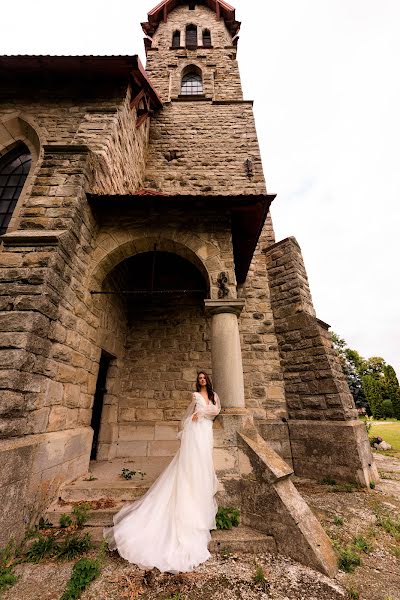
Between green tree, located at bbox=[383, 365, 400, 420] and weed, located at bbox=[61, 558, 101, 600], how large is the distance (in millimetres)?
32466

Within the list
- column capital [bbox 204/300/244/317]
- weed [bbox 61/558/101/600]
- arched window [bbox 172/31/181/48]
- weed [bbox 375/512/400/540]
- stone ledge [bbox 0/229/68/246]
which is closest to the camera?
weed [bbox 61/558/101/600]

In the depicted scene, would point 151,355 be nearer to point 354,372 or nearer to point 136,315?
point 136,315

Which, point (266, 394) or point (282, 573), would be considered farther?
point (266, 394)

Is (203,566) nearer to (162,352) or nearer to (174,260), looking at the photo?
(162,352)

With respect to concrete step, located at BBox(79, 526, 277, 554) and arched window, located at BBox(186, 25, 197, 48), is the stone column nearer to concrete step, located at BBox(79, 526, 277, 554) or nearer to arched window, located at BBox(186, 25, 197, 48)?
concrete step, located at BBox(79, 526, 277, 554)

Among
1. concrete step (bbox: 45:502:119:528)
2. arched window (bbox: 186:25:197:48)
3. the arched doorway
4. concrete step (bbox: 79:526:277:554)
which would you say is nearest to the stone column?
concrete step (bbox: 79:526:277:554)

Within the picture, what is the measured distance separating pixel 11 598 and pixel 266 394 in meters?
4.86

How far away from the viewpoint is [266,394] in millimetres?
5852

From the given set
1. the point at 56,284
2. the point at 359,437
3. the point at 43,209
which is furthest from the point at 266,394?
the point at 43,209

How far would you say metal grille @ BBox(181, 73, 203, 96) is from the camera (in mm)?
11398

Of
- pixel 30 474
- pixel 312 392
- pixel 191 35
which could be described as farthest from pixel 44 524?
pixel 191 35

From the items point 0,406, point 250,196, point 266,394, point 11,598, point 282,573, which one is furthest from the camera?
point 266,394

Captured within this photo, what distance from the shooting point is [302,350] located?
5887 mm

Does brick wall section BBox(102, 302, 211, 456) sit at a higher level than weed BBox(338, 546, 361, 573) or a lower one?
higher
